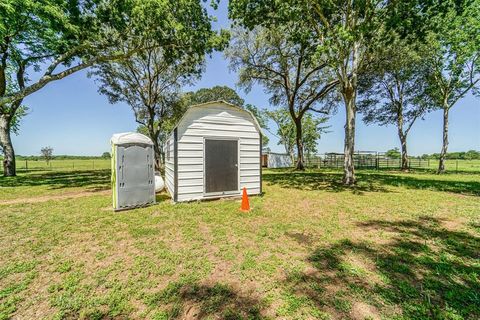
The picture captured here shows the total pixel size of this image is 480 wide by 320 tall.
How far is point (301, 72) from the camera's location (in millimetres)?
17234

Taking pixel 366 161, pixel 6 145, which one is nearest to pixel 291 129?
pixel 366 161

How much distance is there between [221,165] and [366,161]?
79.5 ft

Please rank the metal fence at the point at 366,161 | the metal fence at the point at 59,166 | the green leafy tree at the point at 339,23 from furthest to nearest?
1. the metal fence at the point at 366,161
2. the metal fence at the point at 59,166
3. the green leafy tree at the point at 339,23

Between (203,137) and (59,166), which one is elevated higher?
(203,137)

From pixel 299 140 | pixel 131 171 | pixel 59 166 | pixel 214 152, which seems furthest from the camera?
pixel 59 166

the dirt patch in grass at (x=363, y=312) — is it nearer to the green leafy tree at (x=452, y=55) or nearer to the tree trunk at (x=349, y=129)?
the tree trunk at (x=349, y=129)

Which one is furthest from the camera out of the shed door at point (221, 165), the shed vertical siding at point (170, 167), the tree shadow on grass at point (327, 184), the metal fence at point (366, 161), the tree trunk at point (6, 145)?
the metal fence at point (366, 161)

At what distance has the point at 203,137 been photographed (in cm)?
654

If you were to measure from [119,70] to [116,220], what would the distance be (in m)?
15.5

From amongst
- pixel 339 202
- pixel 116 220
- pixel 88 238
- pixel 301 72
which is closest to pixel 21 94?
pixel 116 220

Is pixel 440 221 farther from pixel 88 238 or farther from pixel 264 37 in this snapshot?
pixel 264 37

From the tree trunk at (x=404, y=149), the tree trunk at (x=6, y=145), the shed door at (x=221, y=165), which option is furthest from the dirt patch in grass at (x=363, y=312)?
the tree trunk at (x=404, y=149)

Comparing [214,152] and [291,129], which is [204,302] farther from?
[291,129]

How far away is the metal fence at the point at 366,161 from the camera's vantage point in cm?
2456
